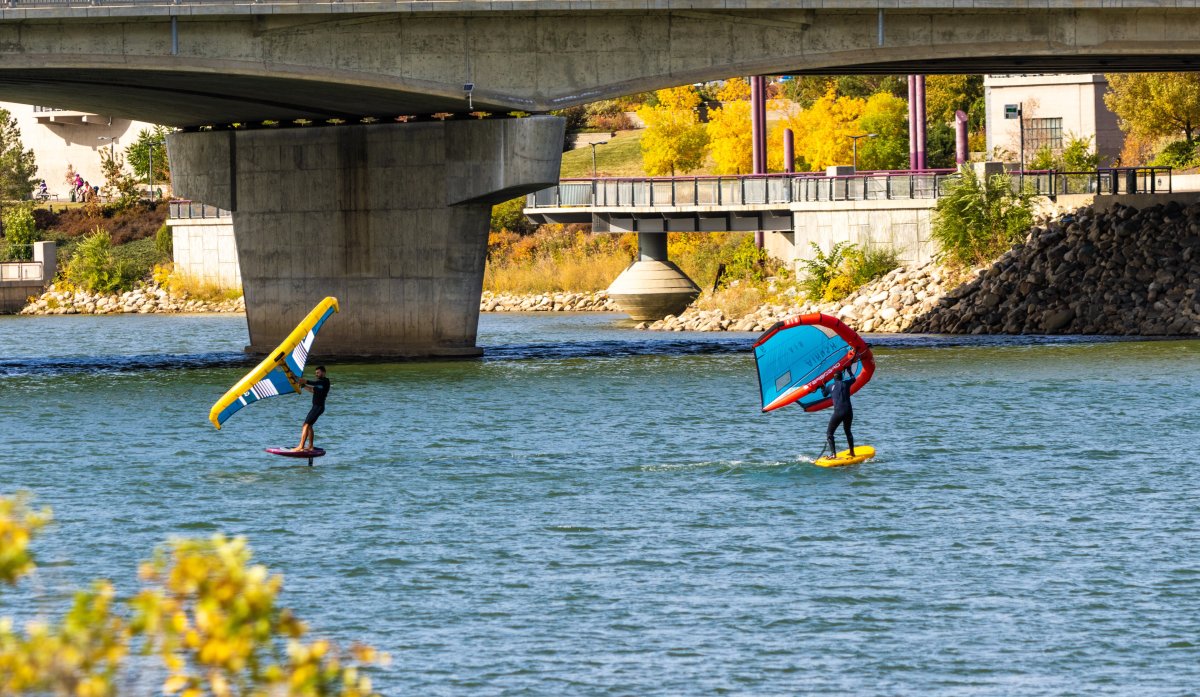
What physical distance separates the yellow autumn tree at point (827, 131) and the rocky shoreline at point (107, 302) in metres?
33.9

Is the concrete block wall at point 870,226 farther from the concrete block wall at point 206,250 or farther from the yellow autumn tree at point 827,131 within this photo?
the concrete block wall at point 206,250

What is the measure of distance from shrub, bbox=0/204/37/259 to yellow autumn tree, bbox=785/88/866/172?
156 feet

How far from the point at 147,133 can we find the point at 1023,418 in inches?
4236

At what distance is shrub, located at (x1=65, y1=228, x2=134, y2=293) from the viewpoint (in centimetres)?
11462

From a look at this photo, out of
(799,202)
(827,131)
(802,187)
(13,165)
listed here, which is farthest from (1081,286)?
(13,165)

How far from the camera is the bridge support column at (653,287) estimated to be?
84375 mm

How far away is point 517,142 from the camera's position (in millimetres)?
51812

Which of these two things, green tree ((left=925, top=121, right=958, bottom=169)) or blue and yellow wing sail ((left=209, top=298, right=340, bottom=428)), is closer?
blue and yellow wing sail ((left=209, top=298, right=340, bottom=428))

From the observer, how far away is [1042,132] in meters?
101

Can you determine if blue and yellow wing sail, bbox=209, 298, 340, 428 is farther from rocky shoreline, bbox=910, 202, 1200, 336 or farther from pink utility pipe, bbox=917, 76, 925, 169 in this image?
pink utility pipe, bbox=917, 76, 925, 169

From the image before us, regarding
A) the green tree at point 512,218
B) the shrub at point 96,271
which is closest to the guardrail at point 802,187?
the green tree at point 512,218

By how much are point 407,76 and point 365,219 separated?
862 cm

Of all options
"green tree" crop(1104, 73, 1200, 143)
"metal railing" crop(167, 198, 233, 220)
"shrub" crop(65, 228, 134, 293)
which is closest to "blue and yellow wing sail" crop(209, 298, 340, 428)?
"green tree" crop(1104, 73, 1200, 143)

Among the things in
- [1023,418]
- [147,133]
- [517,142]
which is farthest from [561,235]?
[1023,418]
